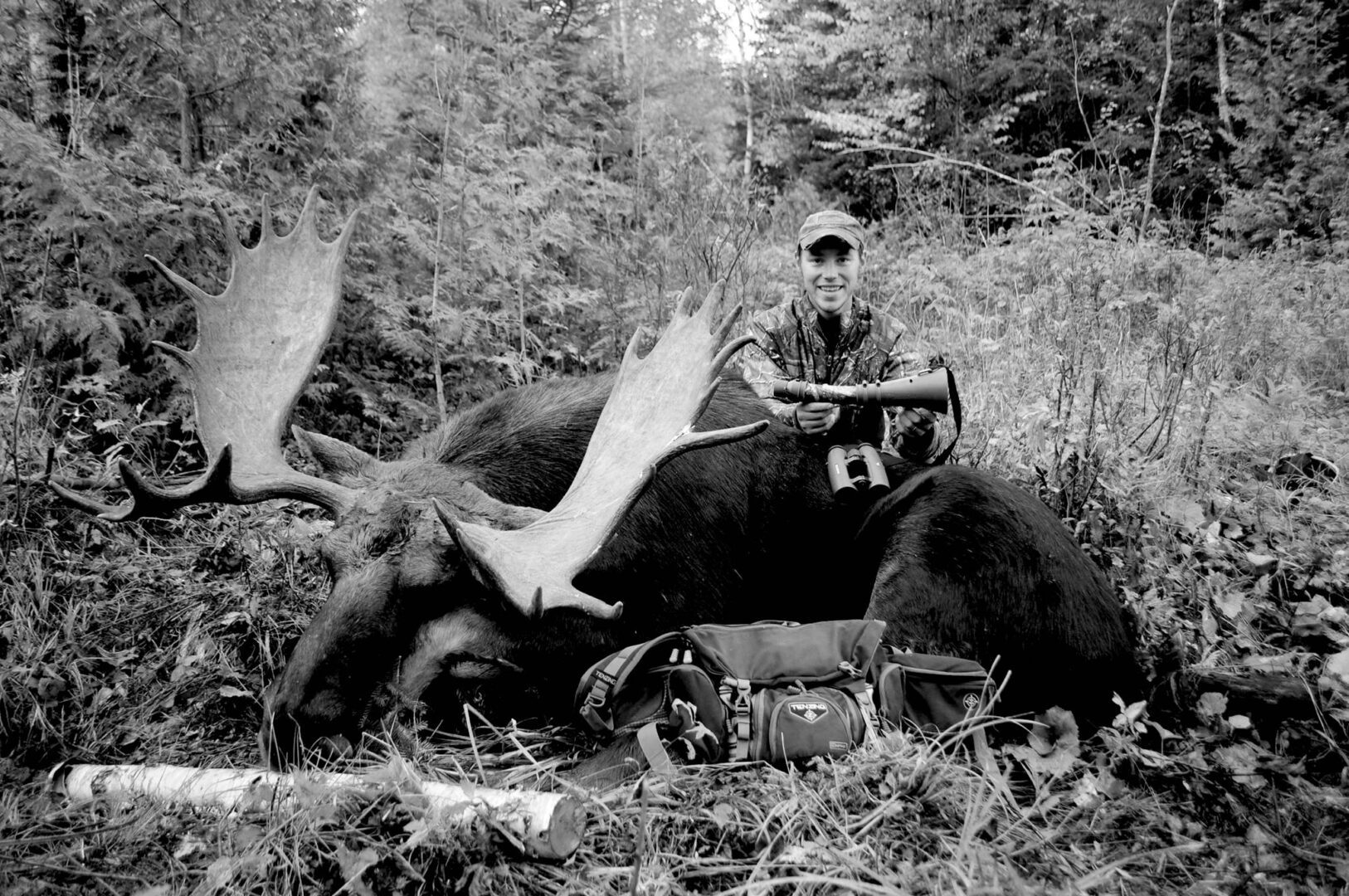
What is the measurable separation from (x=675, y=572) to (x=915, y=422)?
5.13 ft

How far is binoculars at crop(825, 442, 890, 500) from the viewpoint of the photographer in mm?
3404

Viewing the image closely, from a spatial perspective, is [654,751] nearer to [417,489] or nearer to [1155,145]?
[417,489]

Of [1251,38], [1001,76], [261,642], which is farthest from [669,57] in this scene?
[261,642]

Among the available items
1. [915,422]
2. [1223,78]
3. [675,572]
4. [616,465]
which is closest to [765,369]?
[915,422]

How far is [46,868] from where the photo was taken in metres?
1.98

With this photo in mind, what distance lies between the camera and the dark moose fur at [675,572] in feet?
8.84

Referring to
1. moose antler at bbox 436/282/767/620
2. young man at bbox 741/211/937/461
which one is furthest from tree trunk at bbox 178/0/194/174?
young man at bbox 741/211/937/461

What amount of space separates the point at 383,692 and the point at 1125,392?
456 centimetres

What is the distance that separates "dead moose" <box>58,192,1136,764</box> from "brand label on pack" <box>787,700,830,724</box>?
2.12 ft

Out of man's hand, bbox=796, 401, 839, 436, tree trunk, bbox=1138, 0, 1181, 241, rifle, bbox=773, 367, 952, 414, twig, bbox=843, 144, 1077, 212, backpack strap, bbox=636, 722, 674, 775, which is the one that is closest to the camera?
backpack strap, bbox=636, 722, 674, 775

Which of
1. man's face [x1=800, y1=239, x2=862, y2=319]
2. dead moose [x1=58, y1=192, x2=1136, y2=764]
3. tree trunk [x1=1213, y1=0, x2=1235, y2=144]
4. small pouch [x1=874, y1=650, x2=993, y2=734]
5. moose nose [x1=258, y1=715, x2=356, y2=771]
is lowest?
moose nose [x1=258, y1=715, x2=356, y2=771]

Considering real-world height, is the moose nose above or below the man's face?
below

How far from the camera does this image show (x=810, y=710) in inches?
100

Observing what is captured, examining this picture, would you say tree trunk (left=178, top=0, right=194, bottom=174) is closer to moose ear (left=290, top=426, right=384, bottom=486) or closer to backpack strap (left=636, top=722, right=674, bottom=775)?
moose ear (left=290, top=426, right=384, bottom=486)
